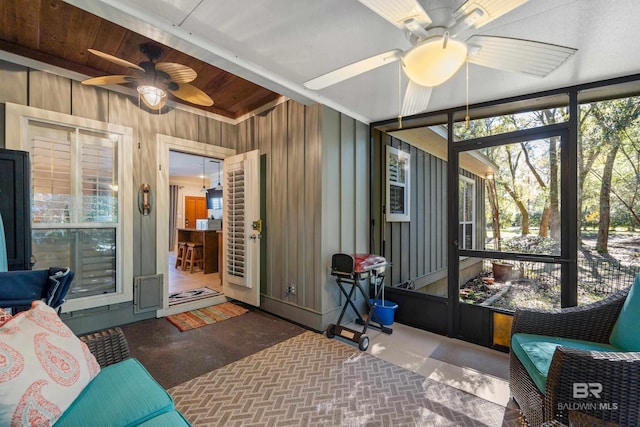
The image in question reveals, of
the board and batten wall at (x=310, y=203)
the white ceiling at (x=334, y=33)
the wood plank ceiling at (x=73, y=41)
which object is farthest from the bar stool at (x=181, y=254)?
the white ceiling at (x=334, y=33)

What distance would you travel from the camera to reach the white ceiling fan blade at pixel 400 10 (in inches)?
44.5

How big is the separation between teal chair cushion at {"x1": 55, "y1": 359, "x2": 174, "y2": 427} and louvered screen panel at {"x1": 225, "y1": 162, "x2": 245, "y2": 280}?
7.79 feet

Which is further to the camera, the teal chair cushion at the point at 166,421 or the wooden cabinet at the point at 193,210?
the wooden cabinet at the point at 193,210

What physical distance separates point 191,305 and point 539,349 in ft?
12.4

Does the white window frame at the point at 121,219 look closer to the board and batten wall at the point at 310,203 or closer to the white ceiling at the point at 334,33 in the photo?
the board and batten wall at the point at 310,203

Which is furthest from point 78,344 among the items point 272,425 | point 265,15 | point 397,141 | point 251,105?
point 397,141

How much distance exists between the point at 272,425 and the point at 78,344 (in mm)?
1183

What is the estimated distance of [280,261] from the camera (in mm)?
3613

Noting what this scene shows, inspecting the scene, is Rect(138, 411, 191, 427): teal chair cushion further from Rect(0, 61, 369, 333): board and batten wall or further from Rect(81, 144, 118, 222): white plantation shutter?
Rect(81, 144, 118, 222): white plantation shutter

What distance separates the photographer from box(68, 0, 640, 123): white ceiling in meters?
1.68

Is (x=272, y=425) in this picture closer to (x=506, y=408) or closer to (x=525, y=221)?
(x=506, y=408)

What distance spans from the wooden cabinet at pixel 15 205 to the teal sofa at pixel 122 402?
123cm

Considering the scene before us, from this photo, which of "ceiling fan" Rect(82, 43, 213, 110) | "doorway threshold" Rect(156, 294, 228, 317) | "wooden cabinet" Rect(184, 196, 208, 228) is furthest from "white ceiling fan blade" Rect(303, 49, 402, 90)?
"wooden cabinet" Rect(184, 196, 208, 228)

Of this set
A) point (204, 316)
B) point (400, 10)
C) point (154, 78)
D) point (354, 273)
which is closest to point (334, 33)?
point (400, 10)
